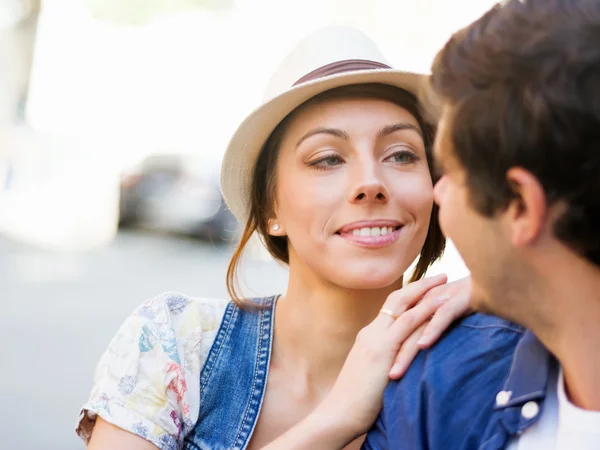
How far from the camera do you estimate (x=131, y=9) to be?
25.3 m

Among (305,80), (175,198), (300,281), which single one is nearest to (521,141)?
(305,80)

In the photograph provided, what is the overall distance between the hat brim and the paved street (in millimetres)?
2576

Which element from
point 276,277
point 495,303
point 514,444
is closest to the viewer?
point 495,303

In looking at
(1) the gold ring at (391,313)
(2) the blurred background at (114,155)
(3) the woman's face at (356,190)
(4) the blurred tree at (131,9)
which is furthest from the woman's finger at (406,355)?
(4) the blurred tree at (131,9)

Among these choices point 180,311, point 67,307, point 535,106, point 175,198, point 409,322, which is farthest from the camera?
point 175,198

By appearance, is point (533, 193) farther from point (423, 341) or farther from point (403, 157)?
point (403, 157)

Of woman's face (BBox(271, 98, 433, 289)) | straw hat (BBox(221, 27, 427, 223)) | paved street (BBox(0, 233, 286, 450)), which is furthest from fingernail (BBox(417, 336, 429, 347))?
paved street (BBox(0, 233, 286, 450))

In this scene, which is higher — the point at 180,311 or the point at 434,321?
the point at 434,321

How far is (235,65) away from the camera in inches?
941

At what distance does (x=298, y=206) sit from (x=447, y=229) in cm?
97

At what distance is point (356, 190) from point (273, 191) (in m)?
0.41

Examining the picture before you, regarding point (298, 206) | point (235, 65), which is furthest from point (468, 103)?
point (235, 65)

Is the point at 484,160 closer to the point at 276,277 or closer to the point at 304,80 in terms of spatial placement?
the point at 304,80

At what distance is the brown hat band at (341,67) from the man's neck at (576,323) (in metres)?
1.22
